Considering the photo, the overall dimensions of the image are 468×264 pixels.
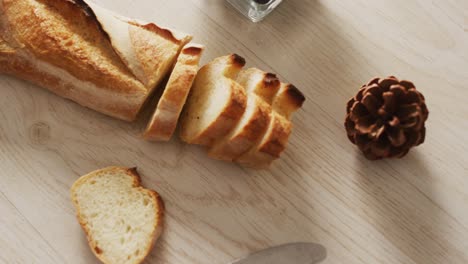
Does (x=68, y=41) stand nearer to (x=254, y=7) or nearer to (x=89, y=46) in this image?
(x=89, y=46)

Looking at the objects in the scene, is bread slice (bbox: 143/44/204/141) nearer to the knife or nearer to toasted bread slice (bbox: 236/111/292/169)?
toasted bread slice (bbox: 236/111/292/169)

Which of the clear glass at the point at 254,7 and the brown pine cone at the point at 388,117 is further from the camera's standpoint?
the clear glass at the point at 254,7

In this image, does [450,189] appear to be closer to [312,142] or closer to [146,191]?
[312,142]

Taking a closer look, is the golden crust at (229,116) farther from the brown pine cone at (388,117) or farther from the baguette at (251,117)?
the brown pine cone at (388,117)

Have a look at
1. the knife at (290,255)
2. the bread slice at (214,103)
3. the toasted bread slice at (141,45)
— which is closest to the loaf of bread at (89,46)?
the toasted bread slice at (141,45)

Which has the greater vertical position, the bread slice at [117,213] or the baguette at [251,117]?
the baguette at [251,117]

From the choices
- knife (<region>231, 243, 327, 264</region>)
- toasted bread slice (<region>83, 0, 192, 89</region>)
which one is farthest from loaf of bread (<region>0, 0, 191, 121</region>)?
knife (<region>231, 243, 327, 264</region>)

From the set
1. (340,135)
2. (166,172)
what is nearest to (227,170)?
(166,172)
